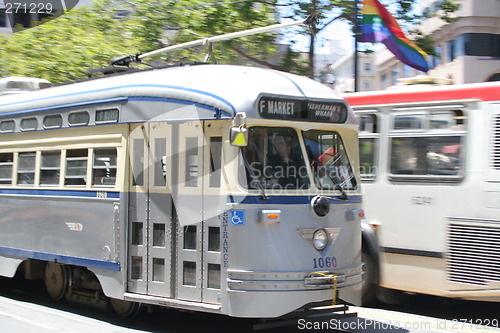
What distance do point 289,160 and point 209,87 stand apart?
120 cm

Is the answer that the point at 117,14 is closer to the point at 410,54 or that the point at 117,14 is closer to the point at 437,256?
the point at 410,54

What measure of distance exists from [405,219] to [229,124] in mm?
3413

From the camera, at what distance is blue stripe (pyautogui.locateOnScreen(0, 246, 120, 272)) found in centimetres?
828

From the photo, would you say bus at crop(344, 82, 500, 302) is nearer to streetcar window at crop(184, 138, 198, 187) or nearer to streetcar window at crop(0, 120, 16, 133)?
streetcar window at crop(184, 138, 198, 187)

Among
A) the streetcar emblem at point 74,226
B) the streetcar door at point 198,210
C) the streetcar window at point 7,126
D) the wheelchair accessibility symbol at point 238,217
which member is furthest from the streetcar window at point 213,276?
the streetcar window at point 7,126

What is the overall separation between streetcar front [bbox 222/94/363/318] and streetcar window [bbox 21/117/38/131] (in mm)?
3885

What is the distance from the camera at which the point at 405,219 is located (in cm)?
937

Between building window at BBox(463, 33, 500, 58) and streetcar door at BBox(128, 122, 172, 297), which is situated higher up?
building window at BBox(463, 33, 500, 58)

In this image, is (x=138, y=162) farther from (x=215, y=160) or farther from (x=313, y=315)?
(x=313, y=315)

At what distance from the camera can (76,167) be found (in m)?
8.93

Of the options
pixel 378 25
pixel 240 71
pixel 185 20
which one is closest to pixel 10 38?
pixel 185 20

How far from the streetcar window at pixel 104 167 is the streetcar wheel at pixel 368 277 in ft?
12.4

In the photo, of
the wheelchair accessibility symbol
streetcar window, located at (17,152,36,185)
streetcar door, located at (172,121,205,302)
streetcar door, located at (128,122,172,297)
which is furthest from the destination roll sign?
streetcar window, located at (17,152,36,185)

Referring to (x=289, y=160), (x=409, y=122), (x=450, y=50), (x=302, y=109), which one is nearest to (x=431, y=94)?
(x=409, y=122)
